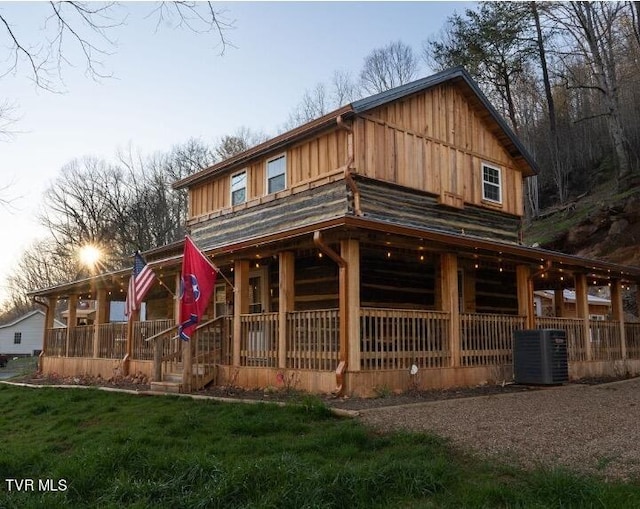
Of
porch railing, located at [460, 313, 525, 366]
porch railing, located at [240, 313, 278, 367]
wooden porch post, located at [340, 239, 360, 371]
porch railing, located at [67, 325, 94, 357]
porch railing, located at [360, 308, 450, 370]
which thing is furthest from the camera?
porch railing, located at [67, 325, 94, 357]

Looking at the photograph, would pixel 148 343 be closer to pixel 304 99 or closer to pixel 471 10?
pixel 471 10

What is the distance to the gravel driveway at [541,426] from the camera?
235 inches

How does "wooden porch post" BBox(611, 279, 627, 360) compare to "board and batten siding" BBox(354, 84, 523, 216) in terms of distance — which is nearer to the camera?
"board and batten siding" BBox(354, 84, 523, 216)

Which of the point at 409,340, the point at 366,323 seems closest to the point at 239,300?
the point at 366,323

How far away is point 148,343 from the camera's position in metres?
15.6

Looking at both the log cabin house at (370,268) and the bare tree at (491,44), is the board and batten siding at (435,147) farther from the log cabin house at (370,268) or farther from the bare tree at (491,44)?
the bare tree at (491,44)

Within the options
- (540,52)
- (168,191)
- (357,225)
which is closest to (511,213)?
(357,225)

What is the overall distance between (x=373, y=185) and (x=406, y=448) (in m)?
8.21

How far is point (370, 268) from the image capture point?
14.3 meters

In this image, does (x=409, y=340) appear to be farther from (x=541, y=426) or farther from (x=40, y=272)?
(x=40, y=272)

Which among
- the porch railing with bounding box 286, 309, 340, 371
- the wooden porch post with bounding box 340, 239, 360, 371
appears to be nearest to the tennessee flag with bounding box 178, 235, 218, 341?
the porch railing with bounding box 286, 309, 340, 371

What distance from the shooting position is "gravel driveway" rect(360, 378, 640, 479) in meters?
5.96

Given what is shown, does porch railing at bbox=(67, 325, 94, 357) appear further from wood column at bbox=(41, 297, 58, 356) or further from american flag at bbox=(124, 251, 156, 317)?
american flag at bbox=(124, 251, 156, 317)

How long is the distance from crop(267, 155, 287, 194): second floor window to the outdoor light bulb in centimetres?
3172
